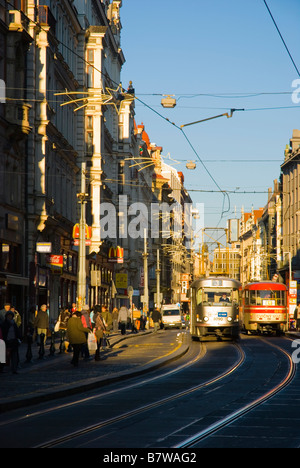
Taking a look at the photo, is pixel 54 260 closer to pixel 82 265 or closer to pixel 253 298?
pixel 82 265

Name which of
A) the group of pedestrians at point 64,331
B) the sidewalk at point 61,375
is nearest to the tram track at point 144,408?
the sidewalk at point 61,375

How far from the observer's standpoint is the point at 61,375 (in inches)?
831

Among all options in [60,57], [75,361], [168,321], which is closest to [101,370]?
[75,361]

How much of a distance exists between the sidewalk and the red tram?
17.1m

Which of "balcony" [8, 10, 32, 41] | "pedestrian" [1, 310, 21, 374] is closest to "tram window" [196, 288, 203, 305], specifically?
"balcony" [8, 10, 32, 41]

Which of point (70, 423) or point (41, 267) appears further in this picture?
point (41, 267)

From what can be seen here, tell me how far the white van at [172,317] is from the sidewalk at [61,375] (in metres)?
40.4

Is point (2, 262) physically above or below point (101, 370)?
above

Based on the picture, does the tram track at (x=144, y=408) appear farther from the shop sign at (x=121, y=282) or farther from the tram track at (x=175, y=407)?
the shop sign at (x=121, y=282)

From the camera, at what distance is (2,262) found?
34156mm

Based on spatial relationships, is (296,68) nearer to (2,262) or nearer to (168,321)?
(2,262)

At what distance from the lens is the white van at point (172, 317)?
72.2 meters

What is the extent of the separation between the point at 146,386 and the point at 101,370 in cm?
378

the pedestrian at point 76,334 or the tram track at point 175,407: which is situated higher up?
the pedestrian at point 76,334
